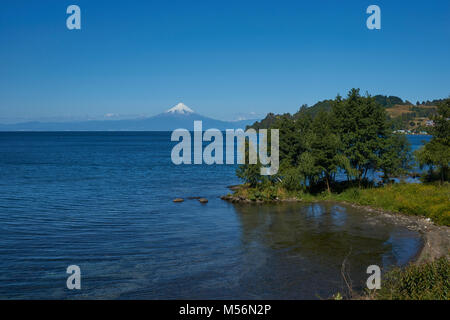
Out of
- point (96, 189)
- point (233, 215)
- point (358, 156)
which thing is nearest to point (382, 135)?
point (358, 156)

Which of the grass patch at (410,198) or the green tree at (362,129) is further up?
the green tree at (362,129)

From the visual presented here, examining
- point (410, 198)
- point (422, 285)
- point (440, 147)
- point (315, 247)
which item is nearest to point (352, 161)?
point (410, 198)

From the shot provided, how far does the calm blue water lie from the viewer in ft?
70.7

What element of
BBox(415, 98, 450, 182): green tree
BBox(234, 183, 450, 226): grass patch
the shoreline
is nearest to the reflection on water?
the shoreline

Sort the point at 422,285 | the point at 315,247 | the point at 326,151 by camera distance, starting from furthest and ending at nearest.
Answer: the point at 326,151 < the point at 315,247 < the point at 422,285

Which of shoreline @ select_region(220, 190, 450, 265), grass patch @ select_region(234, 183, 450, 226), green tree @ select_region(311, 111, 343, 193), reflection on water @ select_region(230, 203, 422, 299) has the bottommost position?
reflection on water @ select_region(230, 203, 422, 299)

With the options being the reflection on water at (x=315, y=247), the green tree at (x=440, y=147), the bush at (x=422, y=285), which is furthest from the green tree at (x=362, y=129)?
the bush at (x=422, y=285)

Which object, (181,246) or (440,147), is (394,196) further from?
(181,246)

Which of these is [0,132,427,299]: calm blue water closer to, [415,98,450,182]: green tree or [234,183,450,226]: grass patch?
[234,183,450,226]: grass patch

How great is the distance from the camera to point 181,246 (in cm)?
2953

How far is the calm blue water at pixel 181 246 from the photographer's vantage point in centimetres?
2156

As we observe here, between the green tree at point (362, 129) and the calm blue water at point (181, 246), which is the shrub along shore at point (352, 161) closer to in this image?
the green tree at point (362, 129)
